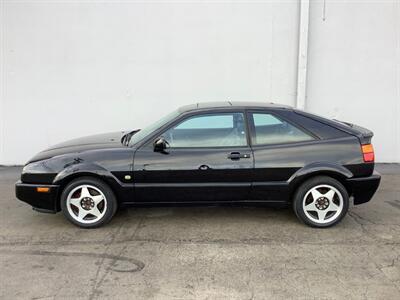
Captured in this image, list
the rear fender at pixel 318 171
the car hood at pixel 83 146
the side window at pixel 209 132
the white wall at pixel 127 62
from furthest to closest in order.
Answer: the white wall at pixel 127 62 < the car hood at pixel 83 146 < the side window at pixel 209 132 < the rear fender at pixel 318 171

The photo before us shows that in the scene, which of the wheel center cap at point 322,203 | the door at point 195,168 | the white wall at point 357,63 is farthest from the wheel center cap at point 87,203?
the white wall at point 357,63

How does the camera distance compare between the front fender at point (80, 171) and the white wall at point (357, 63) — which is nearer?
the front fender at point (80, 171)

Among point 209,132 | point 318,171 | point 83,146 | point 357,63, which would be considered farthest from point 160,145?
point 357,63

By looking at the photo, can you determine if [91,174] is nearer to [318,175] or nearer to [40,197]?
[40,197]

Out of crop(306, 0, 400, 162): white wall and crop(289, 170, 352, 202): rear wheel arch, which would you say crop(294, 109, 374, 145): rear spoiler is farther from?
crop(306, 0, 400, 162): white wall

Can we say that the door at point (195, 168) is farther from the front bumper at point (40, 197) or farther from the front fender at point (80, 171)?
the front bumper at point (40, 197)

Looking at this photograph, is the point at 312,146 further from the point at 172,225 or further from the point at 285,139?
the point at 172,225

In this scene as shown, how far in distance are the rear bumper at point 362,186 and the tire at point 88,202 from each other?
271cm

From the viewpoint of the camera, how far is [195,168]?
4.97m

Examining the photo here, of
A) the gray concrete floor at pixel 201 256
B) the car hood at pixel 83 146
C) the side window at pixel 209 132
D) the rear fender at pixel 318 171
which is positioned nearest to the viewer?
the gray concrete floor at pixel 201 256

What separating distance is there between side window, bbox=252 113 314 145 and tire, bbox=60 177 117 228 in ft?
6.08

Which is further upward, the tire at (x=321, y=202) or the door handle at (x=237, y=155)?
the door handle at (x=237, y=155)

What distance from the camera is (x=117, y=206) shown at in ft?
16.8

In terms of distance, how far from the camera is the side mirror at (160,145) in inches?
196
